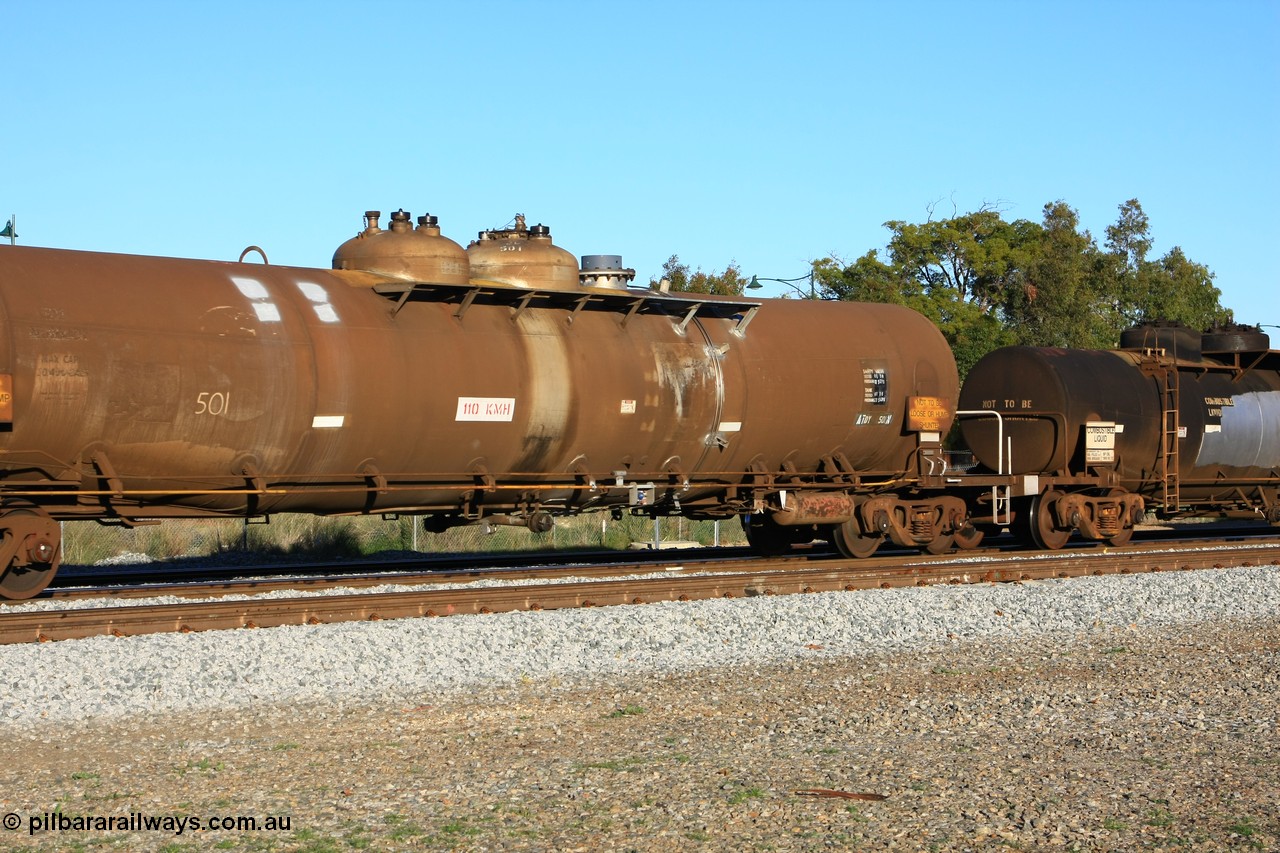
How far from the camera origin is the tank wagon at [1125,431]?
22.1 metres

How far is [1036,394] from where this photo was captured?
73.4 feet

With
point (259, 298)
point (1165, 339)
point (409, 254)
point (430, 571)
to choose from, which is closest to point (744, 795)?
point (259, 298)

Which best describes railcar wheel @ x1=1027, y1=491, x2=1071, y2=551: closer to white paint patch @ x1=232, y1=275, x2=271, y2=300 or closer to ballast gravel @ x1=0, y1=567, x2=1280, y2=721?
ballast gravel @ x1=0, y1=567, x2=1280, y2=721

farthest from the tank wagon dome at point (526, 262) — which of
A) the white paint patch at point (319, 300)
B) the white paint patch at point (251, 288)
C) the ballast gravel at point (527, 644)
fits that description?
the ballast gravel at point (527, 644)

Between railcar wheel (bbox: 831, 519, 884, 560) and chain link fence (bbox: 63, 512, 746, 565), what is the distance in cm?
412

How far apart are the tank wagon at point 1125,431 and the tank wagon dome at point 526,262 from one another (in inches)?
323

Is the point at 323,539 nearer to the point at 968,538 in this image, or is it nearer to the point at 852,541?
the point at 852,541

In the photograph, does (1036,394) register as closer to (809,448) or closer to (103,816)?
(809,448)

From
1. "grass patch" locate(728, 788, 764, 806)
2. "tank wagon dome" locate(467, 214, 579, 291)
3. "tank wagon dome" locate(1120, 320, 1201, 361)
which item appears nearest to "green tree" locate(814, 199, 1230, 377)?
"tank wagon dome" locate(1120, 320, 1201, 361)

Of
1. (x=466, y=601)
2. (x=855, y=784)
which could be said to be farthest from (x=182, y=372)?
(x=855, y=784)

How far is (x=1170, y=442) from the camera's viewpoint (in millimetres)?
23391

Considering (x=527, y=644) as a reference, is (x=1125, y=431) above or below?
above

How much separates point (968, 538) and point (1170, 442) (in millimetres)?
4021

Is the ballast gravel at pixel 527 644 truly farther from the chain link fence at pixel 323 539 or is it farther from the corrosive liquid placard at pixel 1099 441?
the chain link fence at pixel 323 539
